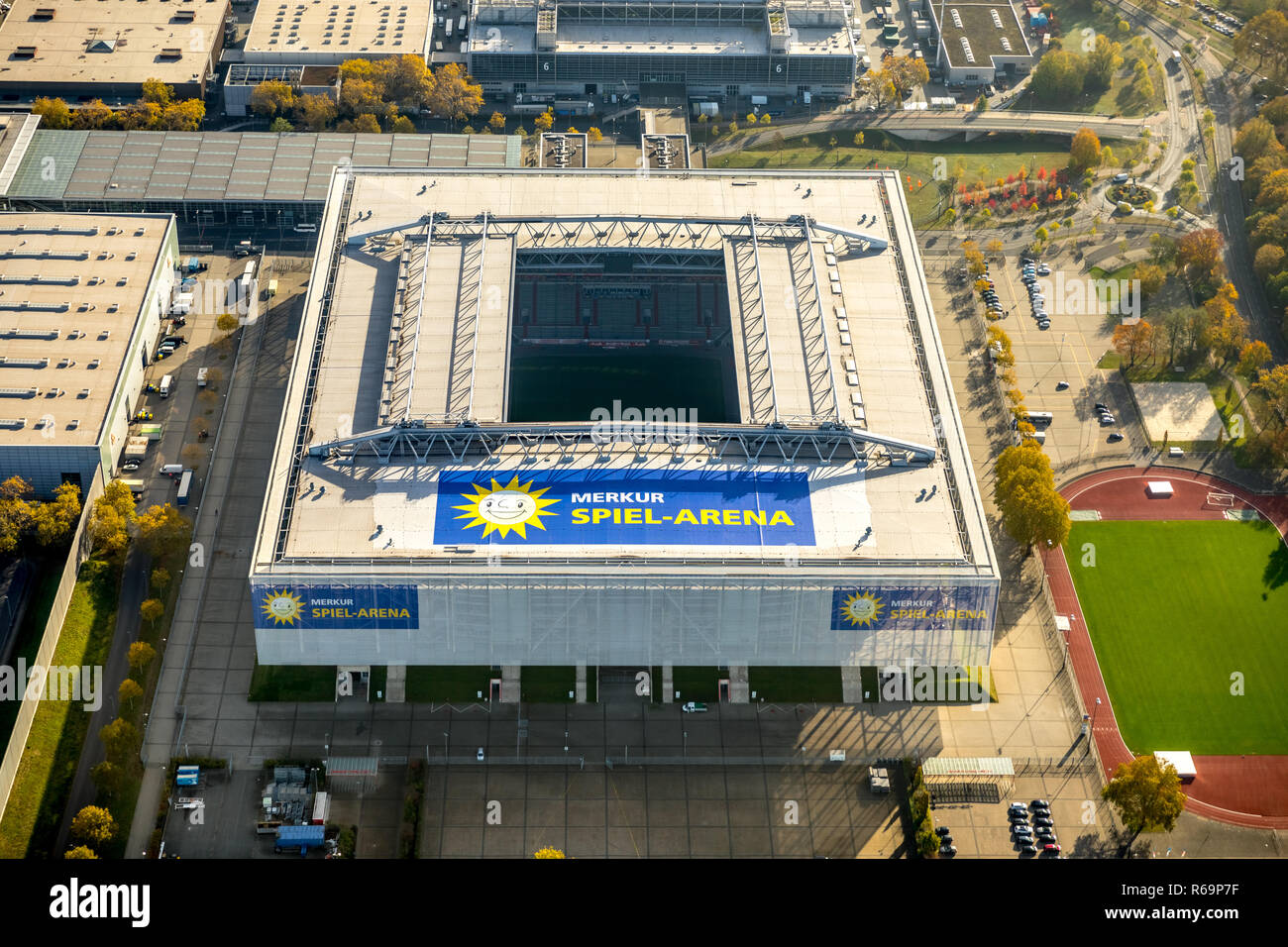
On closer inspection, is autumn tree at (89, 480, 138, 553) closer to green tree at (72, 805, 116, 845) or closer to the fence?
the fence

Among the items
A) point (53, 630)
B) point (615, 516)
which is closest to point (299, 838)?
point (53, 630)

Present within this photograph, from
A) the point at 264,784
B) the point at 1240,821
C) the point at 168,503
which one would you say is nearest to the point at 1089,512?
the point at 1240,821

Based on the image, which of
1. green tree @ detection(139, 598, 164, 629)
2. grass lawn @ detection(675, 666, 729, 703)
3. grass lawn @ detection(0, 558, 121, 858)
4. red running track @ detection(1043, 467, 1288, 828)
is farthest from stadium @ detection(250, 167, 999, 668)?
grass lawn @ detection(0, 558, 121, 858)

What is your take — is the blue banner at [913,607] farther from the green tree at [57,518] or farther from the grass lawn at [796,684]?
the green tree at [57,518]

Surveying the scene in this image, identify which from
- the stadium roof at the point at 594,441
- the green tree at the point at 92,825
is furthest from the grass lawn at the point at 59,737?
the stadium roof at the point at 594,441

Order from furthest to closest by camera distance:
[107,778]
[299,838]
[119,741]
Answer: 1. [119,741]
2. [107,778]
3. [299,838]

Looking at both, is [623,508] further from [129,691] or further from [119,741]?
[119,741]
